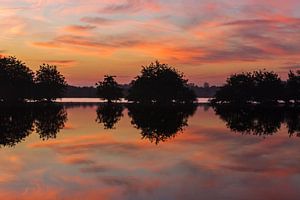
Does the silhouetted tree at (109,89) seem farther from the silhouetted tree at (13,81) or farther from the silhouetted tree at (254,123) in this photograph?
the silhouetted tree at (254,123)

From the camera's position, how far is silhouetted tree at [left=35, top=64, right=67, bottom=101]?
146m

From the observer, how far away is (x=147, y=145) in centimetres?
3222

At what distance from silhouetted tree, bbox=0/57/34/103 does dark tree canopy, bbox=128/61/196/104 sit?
32.8 metres

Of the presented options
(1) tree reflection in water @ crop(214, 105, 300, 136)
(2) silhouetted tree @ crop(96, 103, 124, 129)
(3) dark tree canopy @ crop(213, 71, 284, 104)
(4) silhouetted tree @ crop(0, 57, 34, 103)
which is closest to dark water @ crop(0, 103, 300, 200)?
(1) tree reflection in water @ crop(214, 105, 300, 136)

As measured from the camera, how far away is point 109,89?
526 feet

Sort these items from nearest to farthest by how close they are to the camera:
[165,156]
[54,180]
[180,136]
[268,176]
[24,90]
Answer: [54,180], [268,176], [165,156], [180,136], [24,90]

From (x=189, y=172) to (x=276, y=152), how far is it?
10333 millimetres

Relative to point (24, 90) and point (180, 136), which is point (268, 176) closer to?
point (180, 136)

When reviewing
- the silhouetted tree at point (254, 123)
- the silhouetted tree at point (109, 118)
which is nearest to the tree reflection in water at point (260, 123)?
the silhouetted tree at point (254, 123)

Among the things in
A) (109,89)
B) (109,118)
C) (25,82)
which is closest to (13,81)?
(25,82)

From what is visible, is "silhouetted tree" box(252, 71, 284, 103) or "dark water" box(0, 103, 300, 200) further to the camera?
"silhouetted tree" box(252, 71, 284, 103)

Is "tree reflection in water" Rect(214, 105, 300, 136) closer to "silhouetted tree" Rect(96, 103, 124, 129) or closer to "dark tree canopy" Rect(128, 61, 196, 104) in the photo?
"silhouetted tree" Rect(96, 103, 124, 129)

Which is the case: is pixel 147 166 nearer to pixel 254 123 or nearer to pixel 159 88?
pixel 254 123

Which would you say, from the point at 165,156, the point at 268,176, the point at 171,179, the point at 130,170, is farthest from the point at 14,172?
the point at 268,176
